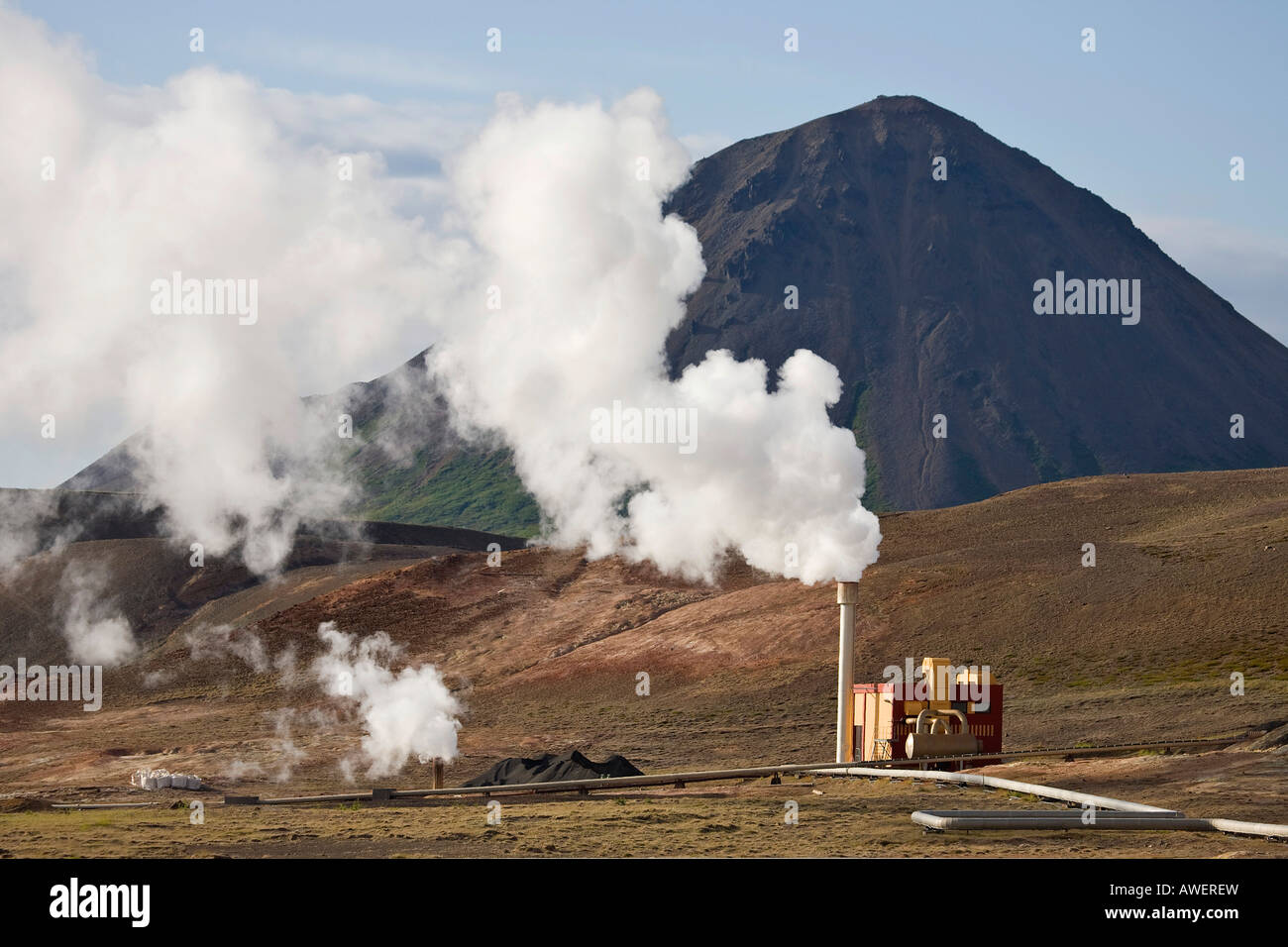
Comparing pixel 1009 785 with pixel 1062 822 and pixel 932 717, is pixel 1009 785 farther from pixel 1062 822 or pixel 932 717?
pixel 932 717

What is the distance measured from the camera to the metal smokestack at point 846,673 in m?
39.1

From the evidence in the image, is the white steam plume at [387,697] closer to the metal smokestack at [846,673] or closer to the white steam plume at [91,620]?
the metal smokestack at [846,673]

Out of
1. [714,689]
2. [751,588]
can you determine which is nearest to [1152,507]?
[751,588]

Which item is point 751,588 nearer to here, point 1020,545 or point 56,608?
point 1020,545

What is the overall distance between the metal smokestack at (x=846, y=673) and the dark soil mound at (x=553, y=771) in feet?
18.8

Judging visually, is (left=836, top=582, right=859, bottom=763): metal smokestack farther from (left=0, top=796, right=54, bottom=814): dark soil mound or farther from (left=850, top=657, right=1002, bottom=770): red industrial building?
(left=0, top=796, right=54, bottom=814): dark soil mound

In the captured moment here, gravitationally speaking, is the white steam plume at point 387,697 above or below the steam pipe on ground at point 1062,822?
below

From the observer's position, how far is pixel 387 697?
65.8 meters

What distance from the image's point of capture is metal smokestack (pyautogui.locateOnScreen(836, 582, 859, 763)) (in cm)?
3906

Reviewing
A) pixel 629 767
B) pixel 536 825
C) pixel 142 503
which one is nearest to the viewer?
pixel 536 825

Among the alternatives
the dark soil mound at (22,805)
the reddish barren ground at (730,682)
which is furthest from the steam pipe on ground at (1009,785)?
the dark soil mound at (22,805)

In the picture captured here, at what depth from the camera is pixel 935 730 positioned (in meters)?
37.8

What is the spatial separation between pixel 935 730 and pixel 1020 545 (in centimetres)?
4244
